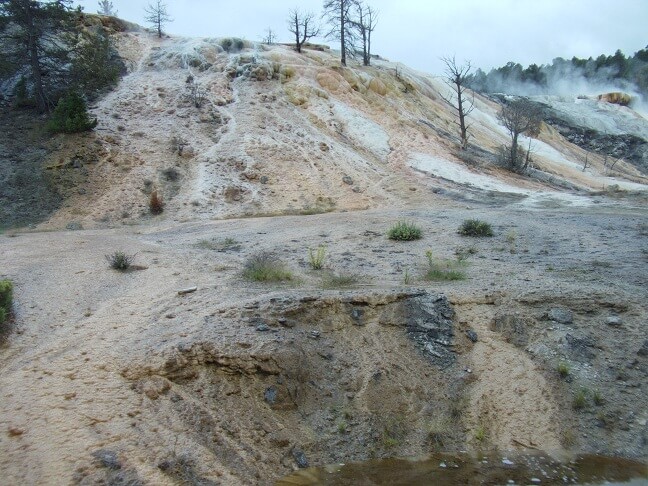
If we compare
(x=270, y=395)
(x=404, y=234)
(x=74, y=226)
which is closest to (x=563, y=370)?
(x=270, y=395)

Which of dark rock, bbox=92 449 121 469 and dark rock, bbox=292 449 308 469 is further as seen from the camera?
dark rock, bbox=292 449 308 469

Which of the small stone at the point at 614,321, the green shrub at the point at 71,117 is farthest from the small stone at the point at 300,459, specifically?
the green shrub at the point at 71,117

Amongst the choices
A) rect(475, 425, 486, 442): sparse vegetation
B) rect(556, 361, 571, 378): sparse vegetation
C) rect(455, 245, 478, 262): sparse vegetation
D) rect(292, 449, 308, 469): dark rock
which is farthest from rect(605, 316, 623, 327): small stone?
rect(292, 449, 308, 469): dark rock

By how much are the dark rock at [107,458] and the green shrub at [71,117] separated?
698 inches

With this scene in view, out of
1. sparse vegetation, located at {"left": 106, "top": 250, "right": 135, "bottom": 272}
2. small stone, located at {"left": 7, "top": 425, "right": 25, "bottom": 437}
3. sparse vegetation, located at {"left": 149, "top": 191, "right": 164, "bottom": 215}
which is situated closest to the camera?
small stone, located at {"left": 7, "top": 425, "right": 25, "bottom": 437}

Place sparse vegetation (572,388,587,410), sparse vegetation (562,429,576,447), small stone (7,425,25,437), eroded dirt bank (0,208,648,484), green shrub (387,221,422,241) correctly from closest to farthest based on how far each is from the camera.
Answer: small stone (7,425,25,437)
eroded dirt bank (0,208,648,484)
sparse vegetation (562,429,576,447)
sparse vegetation (572,388,587,410)
green shrub (387,221,422,241)

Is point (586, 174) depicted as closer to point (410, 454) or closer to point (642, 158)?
point (642, 158)

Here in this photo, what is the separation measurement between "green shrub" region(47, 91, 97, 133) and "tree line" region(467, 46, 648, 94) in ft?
159

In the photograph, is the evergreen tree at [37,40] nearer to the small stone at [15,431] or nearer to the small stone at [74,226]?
the small stone at [74,226]

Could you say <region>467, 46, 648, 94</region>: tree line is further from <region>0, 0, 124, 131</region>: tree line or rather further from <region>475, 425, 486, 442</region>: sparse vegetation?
<region>475, 425, 486, 442</region>: sparse vegetation

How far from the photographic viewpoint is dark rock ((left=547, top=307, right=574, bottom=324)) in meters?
7.54

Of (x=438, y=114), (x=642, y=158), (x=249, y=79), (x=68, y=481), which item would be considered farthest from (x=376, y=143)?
(x=642, y=158)

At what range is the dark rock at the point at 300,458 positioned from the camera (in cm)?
546

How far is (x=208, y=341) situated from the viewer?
6.39 meters
